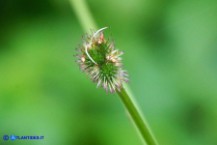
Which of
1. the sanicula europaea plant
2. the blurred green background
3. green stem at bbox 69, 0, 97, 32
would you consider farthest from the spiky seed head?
the blurred green background

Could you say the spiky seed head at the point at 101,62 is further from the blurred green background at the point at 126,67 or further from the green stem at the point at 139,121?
the blurred green background at the point at 126,67

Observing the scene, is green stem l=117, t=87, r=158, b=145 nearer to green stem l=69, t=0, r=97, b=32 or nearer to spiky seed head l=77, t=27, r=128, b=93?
spiky seed head l=77, t=27, r=128, b=93

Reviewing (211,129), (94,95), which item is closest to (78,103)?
(94,95)

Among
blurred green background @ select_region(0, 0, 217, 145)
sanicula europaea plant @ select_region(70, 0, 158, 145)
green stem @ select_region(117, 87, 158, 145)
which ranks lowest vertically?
green stem @ select_region(117, 87, 158, 145)

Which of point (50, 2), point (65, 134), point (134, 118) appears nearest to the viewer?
point (134, 118)

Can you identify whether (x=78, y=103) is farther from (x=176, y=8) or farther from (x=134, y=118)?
(x=134, y=118)

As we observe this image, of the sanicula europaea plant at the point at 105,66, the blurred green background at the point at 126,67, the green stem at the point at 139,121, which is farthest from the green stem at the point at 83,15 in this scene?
the green stem at the point at 139,121

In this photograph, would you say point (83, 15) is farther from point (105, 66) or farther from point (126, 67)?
point (105, 66)

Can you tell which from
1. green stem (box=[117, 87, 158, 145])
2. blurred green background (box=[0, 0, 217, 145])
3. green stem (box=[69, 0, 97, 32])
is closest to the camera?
green stem (box=[117, 87, 158, 145])
